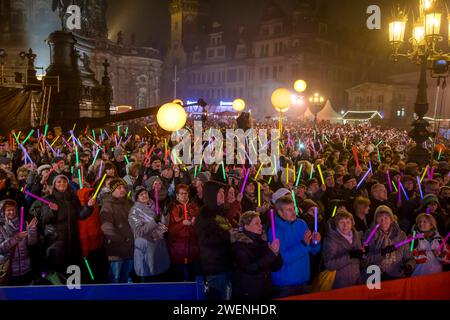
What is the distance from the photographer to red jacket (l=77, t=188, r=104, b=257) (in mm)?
6152

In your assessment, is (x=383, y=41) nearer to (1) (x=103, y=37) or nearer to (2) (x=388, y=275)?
(1) (x=103, y=37)

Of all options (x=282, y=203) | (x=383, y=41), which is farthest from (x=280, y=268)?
(x=383, y=41)

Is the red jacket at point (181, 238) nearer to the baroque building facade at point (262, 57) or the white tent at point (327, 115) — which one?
the white tent at point (327, 115)

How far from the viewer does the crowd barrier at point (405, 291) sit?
4.43 meters

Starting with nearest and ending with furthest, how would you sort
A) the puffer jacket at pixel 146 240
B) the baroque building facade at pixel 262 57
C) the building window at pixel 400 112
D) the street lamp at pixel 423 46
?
the puffer jacket at pixel 146 240 < the street lamp at pixel 423 46 < the building window at pixel 400 112 < the baroque building facade at pixel 262 57

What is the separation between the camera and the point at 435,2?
33.7 feet

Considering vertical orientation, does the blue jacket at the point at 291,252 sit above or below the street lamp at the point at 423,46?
below

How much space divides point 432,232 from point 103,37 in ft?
160

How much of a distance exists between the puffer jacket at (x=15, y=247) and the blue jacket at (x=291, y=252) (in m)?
3.23

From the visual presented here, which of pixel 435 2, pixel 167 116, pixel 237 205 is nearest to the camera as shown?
pixel 237 205

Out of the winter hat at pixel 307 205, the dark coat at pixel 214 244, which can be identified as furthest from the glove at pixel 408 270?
the dark coat at pixel 214 244

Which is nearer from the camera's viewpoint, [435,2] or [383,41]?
[435,2]

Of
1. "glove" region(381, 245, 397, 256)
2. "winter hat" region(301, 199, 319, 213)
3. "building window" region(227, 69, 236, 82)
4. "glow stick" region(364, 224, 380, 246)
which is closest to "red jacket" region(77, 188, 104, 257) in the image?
"winter hat" region(301, 199, 319, 213)

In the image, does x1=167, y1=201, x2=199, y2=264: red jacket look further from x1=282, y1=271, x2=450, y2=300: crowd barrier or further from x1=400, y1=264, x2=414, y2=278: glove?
x1=400, y1=264, x2=414, y2=278: glove
